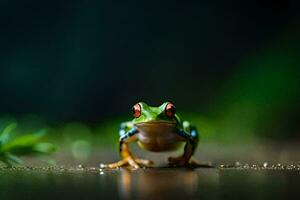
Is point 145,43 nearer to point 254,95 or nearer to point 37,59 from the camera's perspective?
point 37,59

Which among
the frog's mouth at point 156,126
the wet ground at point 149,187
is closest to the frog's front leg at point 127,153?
the frog's mouth at point 156,126

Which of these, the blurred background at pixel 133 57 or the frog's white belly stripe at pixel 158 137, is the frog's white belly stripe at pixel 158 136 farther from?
the blurred background at pixel 133 57

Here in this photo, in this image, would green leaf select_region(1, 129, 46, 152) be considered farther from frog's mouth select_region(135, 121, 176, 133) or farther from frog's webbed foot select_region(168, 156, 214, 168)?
frog's webbed foot select_region(168, 156, 214, 168)

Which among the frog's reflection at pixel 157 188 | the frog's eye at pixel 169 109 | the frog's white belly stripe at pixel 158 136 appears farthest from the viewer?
the frog's white belly stripe at pixel 158 136

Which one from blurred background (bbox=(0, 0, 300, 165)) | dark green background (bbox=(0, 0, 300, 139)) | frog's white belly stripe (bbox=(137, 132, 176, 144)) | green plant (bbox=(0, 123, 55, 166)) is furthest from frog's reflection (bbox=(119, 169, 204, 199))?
dark green background (bbox=(0, 0, 300, 139))

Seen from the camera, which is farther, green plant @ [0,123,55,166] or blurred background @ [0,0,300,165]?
blurred background @ [0,0,300,165]
